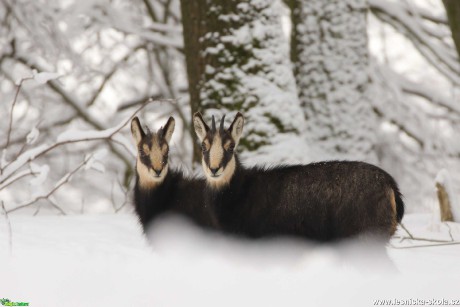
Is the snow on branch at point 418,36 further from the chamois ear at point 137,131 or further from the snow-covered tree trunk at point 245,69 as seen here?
the chamois ear at point 137,131

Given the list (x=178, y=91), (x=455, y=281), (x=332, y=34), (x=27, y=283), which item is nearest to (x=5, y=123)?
(x=178, y=91)

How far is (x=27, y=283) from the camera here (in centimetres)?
447

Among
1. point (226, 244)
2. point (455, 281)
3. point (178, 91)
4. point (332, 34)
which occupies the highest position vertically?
point (455, 281)

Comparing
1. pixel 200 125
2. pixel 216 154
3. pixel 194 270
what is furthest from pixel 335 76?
pixel 194 270

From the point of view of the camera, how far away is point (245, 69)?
7.17m

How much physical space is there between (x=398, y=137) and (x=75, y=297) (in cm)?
799

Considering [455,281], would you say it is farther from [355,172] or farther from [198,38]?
[198,38]

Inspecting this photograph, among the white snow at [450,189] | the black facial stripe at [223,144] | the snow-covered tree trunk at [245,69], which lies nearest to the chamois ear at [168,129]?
the black facial stripe at [223,144]

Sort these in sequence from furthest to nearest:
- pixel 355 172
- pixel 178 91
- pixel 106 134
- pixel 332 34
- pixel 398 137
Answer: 1. pixel 178 91
2. pixel 398 137
3. pixel 332 34
4. pixel 106 134
5. pixel 355 172

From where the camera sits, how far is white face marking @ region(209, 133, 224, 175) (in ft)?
17.8

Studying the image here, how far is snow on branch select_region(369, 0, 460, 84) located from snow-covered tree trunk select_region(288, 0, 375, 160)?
2.38 metres

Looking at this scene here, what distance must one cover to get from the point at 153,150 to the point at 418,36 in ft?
20.9

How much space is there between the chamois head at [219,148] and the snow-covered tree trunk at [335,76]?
10.4 ft

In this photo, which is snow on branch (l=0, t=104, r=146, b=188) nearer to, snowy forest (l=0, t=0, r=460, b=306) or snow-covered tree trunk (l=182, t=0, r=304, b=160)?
snowy forest (l=0, t=0, r=460, b=306)
